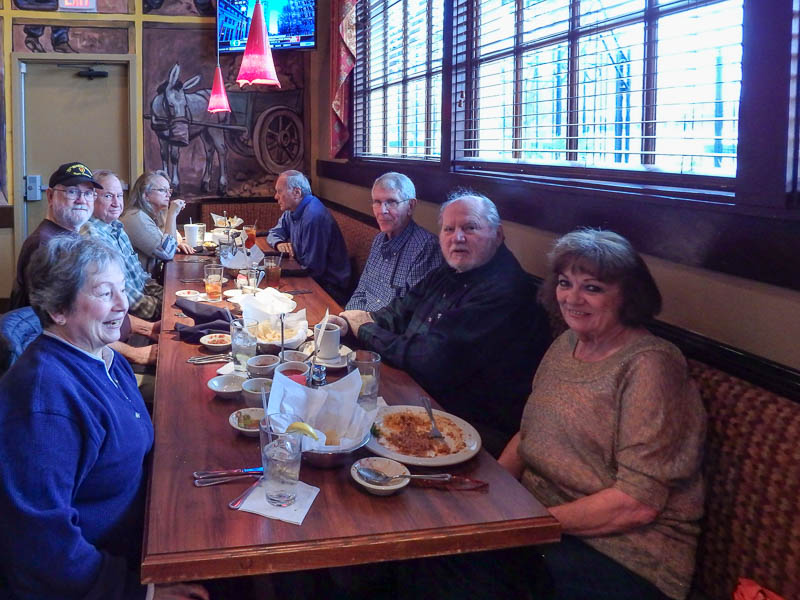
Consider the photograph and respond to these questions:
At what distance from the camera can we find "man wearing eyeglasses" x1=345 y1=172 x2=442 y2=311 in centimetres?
330

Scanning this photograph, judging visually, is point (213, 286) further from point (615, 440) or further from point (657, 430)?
point (657, 430)

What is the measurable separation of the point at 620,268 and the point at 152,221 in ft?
12.1

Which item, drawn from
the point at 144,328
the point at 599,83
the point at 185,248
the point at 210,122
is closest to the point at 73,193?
the point at 144,328

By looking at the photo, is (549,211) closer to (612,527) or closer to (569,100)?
(569,100)

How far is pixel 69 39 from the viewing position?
6.45m

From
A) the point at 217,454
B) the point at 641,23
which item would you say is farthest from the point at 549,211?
the point at 217,454

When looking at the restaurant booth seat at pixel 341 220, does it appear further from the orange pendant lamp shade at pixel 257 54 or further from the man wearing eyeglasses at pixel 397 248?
the orange pendant lamp shade at pixel 257 54

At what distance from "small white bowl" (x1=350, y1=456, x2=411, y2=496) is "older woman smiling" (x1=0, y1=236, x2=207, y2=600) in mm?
375

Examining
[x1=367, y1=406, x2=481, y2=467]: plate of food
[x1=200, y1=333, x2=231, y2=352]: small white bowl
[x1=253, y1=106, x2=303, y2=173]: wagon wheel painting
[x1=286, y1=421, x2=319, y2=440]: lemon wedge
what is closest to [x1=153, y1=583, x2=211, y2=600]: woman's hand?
[x1=286, y1=421, x2=319, y2=440]: lemon wedge

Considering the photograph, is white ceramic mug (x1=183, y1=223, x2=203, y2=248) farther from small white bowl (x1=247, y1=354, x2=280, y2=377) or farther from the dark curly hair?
the dark curly hair

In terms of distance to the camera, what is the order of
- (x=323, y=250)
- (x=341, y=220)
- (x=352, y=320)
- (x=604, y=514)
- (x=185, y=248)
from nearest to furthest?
(x=604, y=514) < (x=352, y=320) < (x=323, y=250) < (x=185, y=248) < (x=341, y=220)

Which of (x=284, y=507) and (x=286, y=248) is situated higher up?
(x=286, y=248)

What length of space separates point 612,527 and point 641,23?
1504 millimetres

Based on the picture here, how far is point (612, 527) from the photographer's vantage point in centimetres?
162
